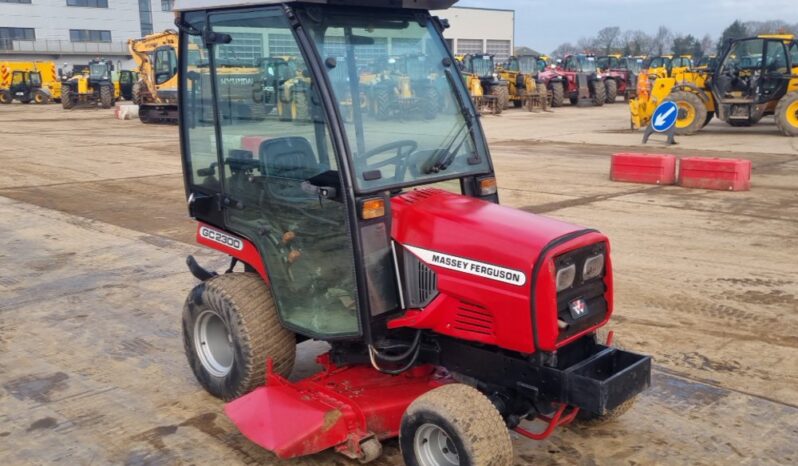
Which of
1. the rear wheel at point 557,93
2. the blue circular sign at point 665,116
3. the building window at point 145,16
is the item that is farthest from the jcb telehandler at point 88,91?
the building window at point 145,16

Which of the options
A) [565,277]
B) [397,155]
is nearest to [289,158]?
[397,155]

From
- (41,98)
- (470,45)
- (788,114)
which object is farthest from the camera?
(470,45)

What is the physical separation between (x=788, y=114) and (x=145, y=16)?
200ft

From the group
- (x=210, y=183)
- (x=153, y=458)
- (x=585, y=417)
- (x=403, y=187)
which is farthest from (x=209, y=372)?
(x=585, y=417)

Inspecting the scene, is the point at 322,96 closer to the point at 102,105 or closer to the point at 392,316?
the point at 392,316

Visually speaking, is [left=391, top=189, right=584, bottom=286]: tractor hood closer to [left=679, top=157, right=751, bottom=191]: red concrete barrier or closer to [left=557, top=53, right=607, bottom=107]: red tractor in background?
[left=679, top=157, right=751, bottom=191]: red concrete barrier

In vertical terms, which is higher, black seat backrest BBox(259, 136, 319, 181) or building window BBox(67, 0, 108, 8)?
building window BBox(67, 0, 108, 8)

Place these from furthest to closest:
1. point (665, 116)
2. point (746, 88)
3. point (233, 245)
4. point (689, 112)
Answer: point (689, 112), point (746, 88), point (665, 116), point (233, 245)

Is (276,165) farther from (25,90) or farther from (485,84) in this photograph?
(25,90)

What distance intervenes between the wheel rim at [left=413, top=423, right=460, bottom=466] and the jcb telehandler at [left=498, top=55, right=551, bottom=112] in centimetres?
2762

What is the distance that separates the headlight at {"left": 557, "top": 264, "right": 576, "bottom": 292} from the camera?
3.30 m

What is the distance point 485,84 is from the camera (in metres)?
30.1

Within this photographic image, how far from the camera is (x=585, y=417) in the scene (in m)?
4.15

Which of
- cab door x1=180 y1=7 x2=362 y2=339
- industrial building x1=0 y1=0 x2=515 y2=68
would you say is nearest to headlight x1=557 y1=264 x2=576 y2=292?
cab door x1=180 y1=7 x2=362 y2=339
